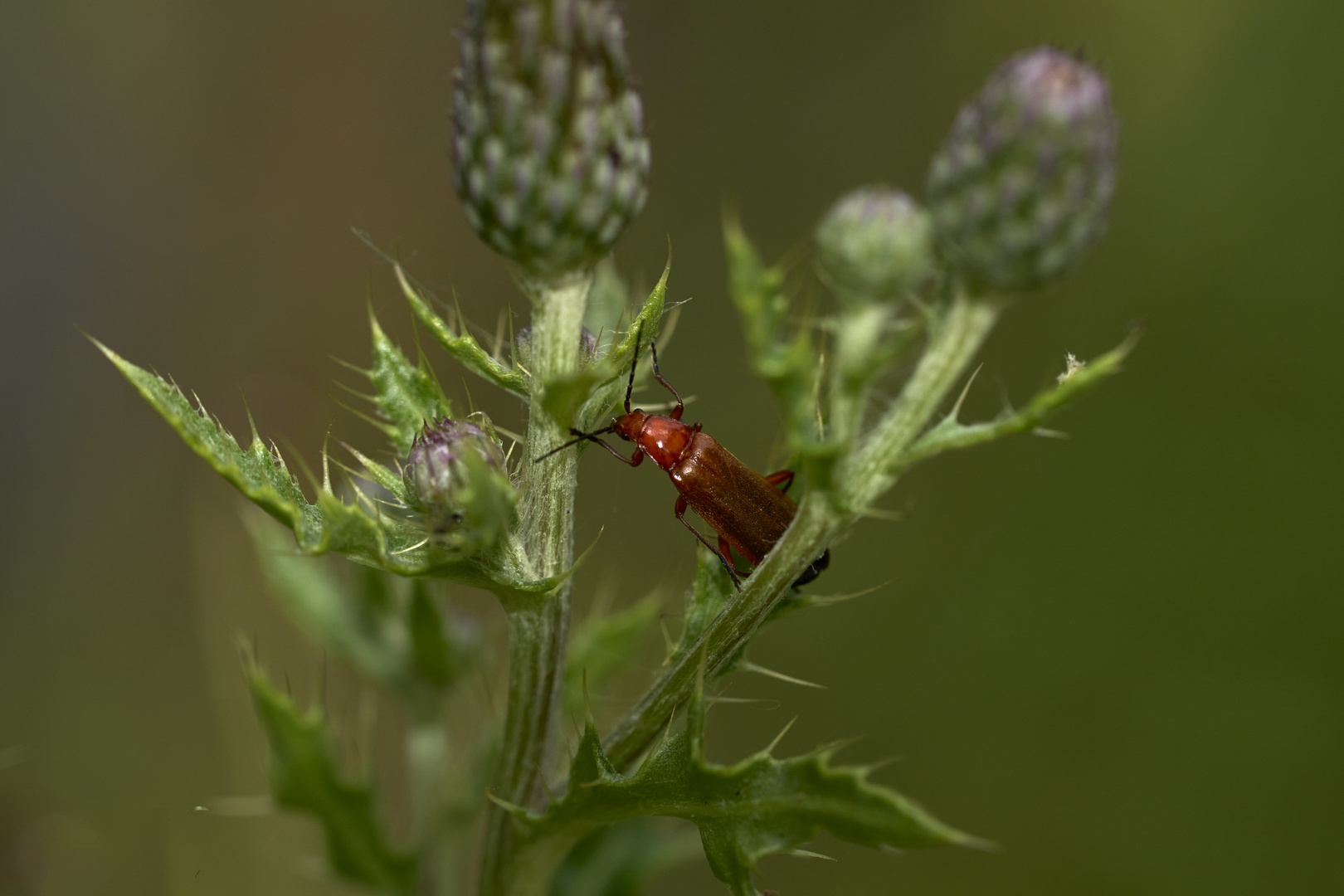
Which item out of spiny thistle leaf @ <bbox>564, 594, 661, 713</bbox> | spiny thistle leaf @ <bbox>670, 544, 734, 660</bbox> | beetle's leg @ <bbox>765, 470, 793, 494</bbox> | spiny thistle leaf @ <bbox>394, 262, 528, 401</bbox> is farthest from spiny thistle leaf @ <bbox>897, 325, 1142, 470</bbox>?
spiny thistle leaf @ <bbox>564, 594, 661, 713</bbox>

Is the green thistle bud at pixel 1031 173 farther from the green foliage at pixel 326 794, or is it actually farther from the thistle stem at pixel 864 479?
the green foliage at pixel 326 794

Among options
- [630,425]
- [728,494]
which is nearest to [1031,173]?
[728,494]

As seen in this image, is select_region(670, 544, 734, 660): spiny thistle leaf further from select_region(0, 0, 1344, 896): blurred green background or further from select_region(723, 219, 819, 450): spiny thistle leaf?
select_region(0, 0, 1344, 896): blurred green background

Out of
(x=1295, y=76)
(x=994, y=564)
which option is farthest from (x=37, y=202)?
(x=1295, y=76)

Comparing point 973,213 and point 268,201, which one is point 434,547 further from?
point 268,201

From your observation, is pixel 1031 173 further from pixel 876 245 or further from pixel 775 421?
pixel 775 421

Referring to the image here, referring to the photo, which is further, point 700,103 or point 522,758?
point 700,103

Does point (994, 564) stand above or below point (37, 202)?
below
